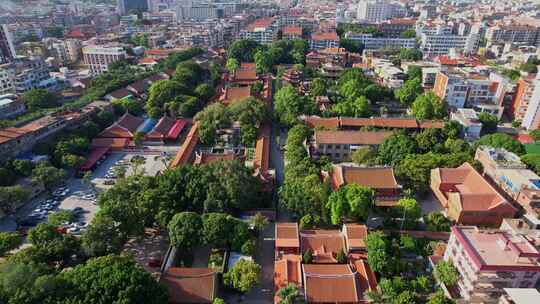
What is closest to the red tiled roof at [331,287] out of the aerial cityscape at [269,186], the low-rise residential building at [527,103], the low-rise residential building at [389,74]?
the aerial cityscape at [269,186]

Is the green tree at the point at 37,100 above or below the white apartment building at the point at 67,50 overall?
below

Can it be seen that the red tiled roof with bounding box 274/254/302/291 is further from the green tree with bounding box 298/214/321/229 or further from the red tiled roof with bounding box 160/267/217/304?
the red tiled roof with bounding box 160/267/217/304

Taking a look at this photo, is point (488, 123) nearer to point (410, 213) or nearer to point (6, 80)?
point (410, 213)

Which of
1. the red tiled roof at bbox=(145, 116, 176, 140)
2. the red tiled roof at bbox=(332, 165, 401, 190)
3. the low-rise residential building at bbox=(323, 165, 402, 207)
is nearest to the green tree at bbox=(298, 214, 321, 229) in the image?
the low-rise residential building at bbox=(323, 165, 402, 207)

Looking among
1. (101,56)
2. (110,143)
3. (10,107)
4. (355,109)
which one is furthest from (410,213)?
(101,56)

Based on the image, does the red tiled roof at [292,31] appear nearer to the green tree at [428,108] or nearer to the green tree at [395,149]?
the green tree at [428,108]

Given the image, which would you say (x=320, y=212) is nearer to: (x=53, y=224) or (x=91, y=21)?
(x=53, y=224)

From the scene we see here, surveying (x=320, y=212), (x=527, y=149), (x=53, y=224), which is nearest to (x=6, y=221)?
(x=53, y=224)
